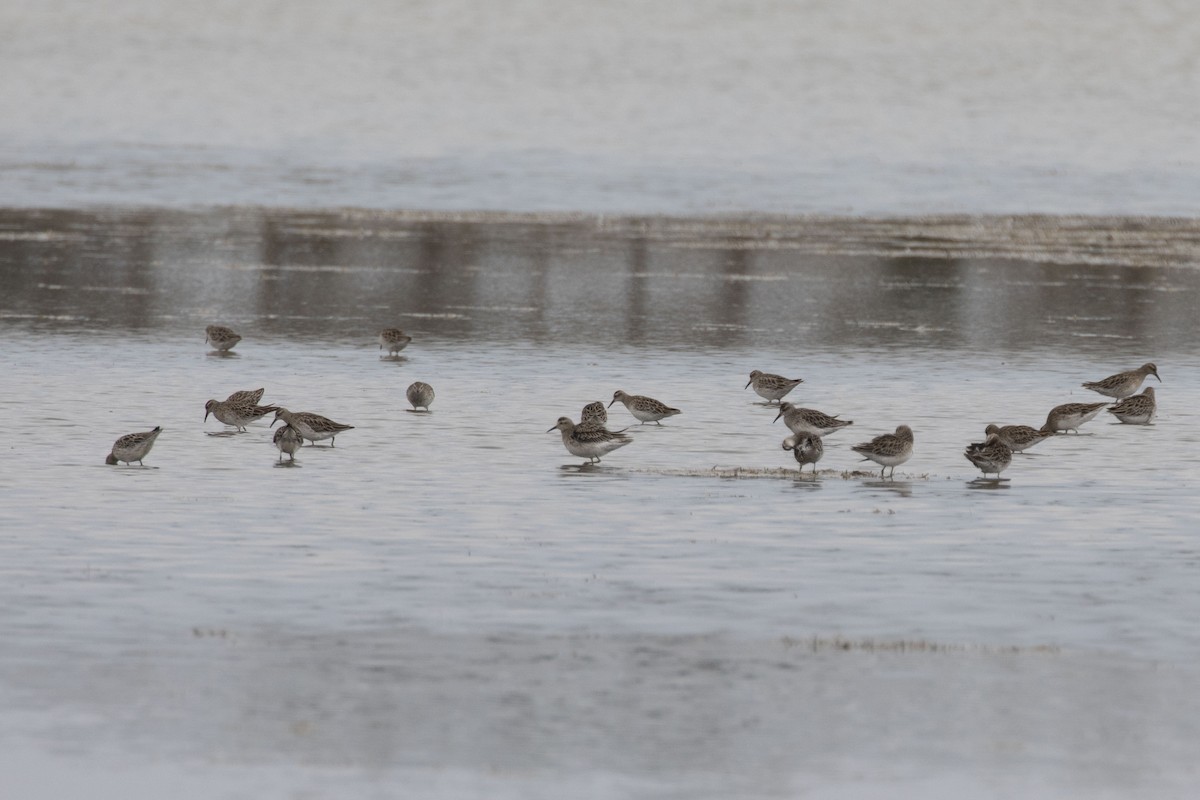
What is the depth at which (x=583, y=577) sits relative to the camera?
14.9 meters

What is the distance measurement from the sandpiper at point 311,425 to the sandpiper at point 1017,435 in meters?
6.87

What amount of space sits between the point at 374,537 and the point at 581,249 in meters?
35.2

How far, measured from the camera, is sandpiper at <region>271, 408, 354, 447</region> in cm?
2100

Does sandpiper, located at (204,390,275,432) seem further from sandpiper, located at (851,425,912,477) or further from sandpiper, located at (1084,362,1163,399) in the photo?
sandpiper, located at (1084,362,1163,399)

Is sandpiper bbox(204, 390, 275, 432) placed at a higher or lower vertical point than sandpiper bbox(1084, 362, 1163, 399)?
lower

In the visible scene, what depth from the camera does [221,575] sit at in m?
14.8

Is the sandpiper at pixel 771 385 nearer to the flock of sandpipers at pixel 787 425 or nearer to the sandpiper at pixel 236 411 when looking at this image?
the flock of sandpipers at pixel 787 425

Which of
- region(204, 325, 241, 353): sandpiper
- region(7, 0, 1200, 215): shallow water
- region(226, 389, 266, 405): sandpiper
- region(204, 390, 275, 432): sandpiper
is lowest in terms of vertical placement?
region(204, 390, 275, 432): sandpiper

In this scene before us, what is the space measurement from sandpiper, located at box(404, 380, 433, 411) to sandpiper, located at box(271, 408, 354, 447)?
258 cm

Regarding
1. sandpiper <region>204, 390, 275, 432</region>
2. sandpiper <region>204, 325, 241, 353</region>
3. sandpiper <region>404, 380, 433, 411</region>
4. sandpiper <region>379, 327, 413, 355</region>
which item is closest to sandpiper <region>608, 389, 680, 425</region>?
sandpiper <region>404, 380, 433, 411</region>

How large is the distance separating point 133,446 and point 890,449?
7.28 m

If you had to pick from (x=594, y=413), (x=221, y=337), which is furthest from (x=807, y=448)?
(x=221, y=337)

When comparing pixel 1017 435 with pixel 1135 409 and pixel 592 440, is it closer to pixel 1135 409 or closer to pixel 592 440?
pixel 1135 409

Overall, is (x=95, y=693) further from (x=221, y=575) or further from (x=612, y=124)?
(x=612, y=124)
